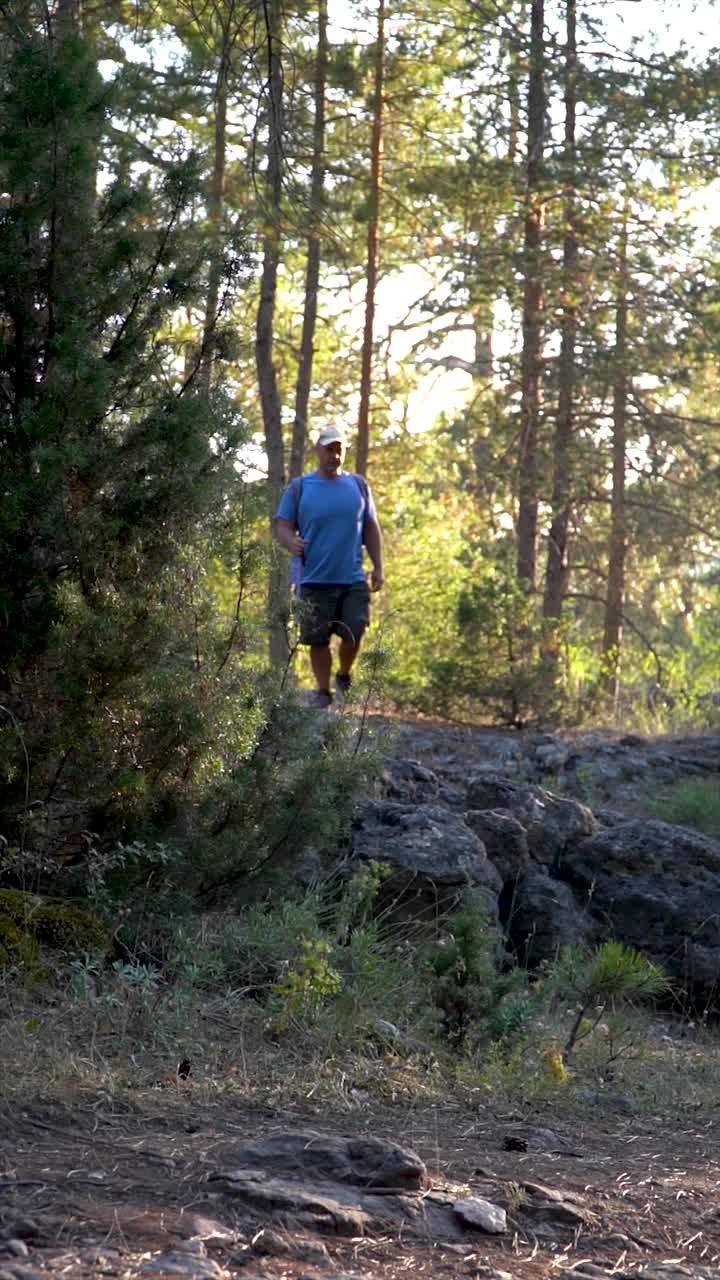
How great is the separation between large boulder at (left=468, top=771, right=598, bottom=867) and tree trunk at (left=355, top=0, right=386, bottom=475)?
10.5 meters

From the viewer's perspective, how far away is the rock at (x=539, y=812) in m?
8.82

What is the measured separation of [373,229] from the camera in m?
21.8

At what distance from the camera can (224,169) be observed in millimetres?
19109

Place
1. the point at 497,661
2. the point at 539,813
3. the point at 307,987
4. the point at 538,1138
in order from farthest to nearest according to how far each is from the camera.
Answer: the point at 497,661 < the point at 539,813 < the point at 307,987 < the point at 538,1138

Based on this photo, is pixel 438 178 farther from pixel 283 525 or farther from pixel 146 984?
pixel 146 984

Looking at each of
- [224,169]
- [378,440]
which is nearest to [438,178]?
[224,169]

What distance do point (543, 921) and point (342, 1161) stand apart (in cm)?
426

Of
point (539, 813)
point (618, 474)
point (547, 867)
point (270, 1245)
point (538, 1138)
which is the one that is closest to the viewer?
point (270, 1245)

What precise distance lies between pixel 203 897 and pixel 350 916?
0.67m

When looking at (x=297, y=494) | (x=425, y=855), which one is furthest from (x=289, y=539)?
(x=425, y=855)

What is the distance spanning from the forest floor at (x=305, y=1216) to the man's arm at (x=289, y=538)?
5828mm

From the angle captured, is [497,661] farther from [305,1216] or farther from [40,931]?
[305,1216]

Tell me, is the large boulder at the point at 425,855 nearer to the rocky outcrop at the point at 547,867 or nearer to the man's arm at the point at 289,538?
the rocky outcrop at the point at 547,867

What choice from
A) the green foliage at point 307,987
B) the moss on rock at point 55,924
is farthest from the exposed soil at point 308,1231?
the moss on rock at point 55,924
